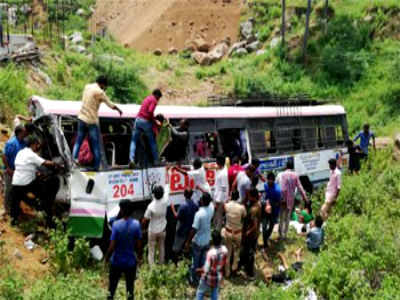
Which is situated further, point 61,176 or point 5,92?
point 5,92

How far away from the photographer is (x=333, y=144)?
13.2m

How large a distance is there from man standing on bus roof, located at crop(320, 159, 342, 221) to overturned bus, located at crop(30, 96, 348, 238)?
148 cm

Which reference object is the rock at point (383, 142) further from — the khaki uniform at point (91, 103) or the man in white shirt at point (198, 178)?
the khaki uniform at point (91, 103)

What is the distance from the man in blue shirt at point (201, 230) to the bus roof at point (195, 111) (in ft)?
7.37

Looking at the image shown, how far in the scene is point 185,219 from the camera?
7.49 m

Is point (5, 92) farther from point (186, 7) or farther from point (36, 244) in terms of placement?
point (186, 7)

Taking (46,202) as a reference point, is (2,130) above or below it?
above

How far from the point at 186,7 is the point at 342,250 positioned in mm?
31712

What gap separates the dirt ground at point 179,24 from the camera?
33469mm

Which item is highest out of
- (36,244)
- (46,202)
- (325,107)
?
(325,107)

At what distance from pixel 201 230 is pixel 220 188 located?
4.69ft

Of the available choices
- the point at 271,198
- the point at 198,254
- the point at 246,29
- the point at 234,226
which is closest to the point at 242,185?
the point at 271,198

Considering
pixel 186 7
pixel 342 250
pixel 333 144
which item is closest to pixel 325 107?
pixel 333 144

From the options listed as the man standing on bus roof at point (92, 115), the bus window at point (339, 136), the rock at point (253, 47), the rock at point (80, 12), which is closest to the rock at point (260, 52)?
the rock at point (253, 47)
